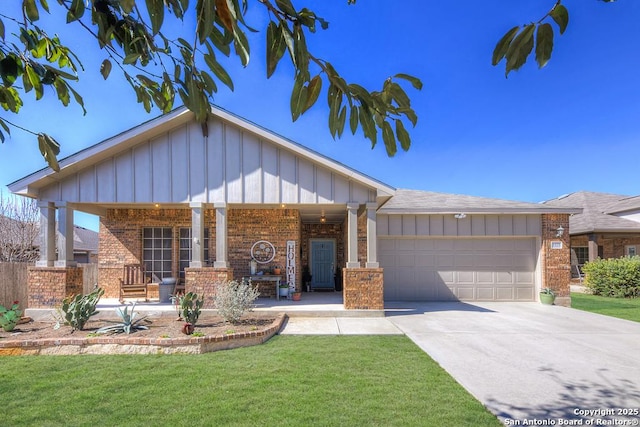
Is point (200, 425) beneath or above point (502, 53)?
beneath

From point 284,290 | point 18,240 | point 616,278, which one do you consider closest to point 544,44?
point 284,290

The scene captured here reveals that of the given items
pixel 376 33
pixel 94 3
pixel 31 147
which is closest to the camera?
pixel 94 3

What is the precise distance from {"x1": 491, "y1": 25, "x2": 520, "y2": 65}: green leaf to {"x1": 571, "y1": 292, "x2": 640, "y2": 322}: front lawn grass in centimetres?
1053

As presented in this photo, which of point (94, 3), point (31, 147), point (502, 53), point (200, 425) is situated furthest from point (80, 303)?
point (502, 53)

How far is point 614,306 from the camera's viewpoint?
11.1 metres

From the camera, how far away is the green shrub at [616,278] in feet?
44.3

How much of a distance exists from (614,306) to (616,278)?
3464 mm

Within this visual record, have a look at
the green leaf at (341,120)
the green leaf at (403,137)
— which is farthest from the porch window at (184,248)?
the green leaf at (403,137)

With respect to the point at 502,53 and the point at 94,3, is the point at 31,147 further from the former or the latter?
the point at 502,53

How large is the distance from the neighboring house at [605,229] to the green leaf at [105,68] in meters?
16.4

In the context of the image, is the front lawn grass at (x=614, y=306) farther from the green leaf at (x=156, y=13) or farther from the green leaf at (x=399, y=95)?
the green leaf at (x=156, y=13)

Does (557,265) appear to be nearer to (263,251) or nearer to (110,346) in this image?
(263,251)

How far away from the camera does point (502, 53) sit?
144 cm

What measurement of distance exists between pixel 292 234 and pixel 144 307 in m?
4.53
